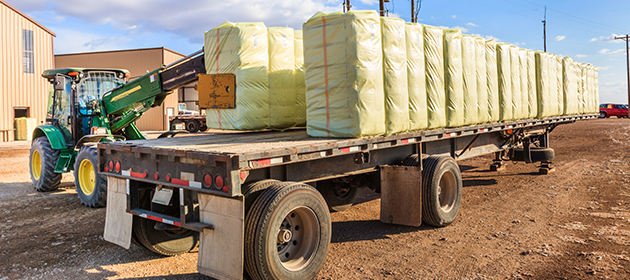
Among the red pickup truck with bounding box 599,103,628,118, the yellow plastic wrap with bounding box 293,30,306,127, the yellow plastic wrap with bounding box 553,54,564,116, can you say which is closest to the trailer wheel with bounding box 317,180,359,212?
the yellow plastic wrap with bounding box 293,30,306,127

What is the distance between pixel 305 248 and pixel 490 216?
362 cm

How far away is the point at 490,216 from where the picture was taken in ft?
21.6

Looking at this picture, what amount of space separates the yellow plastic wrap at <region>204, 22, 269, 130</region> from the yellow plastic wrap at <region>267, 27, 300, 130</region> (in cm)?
11

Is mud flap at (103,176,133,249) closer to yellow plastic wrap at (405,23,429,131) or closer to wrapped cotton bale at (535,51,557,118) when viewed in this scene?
yellow plastic wrap at (405,23,429,131)

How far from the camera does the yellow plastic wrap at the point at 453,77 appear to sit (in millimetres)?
6363

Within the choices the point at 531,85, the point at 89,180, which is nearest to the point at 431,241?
the point at 531,85

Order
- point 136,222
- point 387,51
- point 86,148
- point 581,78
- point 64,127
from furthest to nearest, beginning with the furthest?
point 581,78, point 64,127, point 86,148, point 387,51, point 136,222

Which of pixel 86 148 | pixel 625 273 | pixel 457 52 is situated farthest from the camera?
pixel 86 148

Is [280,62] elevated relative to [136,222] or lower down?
elevated

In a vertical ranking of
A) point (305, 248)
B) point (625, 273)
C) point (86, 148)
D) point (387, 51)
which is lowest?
point (625, 273)

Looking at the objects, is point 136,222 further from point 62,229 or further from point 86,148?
point 86,148

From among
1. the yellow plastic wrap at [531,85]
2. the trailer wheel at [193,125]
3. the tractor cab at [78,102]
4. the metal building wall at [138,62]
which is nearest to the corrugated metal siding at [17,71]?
the metal building wall at [138,62]

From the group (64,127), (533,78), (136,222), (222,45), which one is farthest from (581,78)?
(64,127)

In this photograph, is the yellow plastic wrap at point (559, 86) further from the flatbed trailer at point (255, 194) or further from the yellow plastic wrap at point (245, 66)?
the yellow plastic wrap at point (245, 66)
